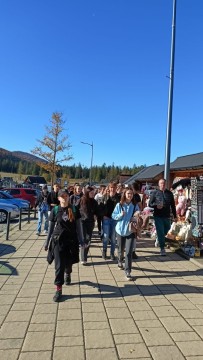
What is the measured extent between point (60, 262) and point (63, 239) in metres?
0.36

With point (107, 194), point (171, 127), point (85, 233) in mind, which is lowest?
point (85, 233)

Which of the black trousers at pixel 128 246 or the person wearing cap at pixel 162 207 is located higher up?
the person wearing cap at pixel 162 207

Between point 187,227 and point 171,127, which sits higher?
point 171,127

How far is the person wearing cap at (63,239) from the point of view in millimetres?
5371

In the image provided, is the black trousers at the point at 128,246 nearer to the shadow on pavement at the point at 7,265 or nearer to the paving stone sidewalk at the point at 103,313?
the paving stone sidewalk at the point at 103,313

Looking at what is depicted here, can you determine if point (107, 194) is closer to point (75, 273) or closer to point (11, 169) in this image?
point (75, 273)

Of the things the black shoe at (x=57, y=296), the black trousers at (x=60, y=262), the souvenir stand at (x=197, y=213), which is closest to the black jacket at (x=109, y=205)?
the souvenir stand at (x=197, y=213)

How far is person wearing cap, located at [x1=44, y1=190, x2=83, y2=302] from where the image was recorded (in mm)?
5371

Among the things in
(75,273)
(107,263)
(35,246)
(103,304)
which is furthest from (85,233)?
(103,304)

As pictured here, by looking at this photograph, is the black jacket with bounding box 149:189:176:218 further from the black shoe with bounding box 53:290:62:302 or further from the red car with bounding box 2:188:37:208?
the red car with bounding box 2:188:37:208

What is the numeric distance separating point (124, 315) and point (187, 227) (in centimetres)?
488

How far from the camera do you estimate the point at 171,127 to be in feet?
39.9

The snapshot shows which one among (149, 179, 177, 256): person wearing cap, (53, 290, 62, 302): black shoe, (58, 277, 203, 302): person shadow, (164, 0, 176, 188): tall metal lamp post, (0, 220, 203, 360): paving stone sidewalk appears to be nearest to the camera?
(0, 220, 203, 360): paving stone sidewalk

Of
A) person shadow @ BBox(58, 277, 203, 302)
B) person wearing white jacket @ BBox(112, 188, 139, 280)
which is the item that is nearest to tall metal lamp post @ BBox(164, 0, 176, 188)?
person wearing white jacket @ BBox(112, 188, 139, 280)
